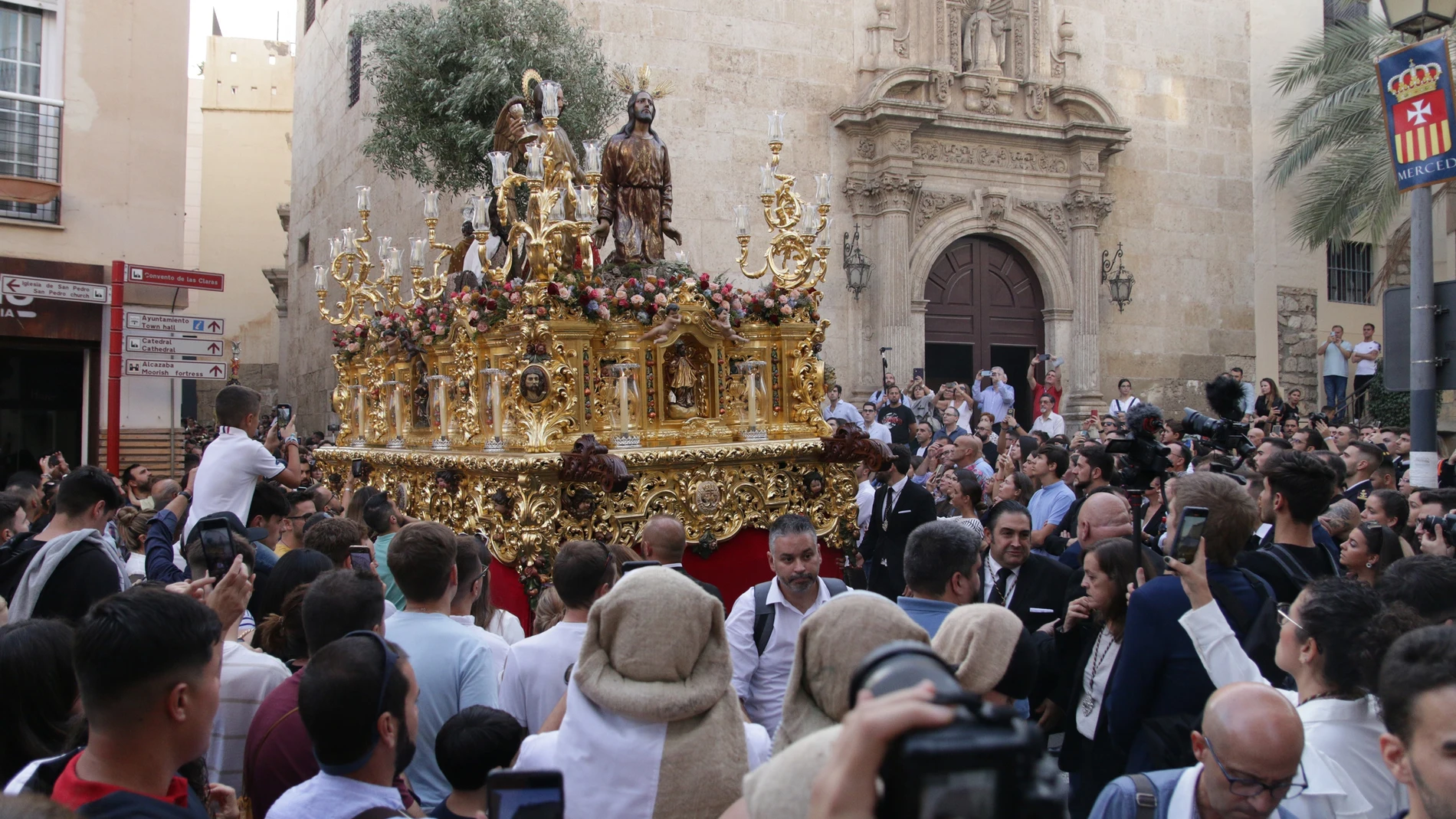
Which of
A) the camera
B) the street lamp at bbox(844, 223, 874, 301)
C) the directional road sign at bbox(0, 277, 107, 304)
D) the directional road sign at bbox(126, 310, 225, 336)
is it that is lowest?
the camera

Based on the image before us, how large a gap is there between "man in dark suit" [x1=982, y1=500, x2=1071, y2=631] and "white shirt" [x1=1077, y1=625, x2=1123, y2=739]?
1.00 m

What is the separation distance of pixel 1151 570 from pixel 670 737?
215 cm

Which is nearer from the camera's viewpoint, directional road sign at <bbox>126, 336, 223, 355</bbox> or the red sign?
directional road sign at <bbox>126, 336, 223, 355</bbox>

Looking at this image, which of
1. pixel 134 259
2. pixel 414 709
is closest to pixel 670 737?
pixel 414 709

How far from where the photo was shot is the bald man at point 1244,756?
2414 mm

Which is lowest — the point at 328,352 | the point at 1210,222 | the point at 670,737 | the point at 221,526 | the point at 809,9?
the point at 670,737

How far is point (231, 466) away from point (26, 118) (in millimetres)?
9832

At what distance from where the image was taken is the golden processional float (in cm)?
780

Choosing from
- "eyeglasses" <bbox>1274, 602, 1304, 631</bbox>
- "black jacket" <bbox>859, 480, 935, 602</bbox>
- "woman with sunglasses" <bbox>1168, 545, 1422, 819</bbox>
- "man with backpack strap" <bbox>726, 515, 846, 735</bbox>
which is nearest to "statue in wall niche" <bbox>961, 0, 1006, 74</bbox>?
"black jacket" <bbox>859, 480, 935, 602</bbox>

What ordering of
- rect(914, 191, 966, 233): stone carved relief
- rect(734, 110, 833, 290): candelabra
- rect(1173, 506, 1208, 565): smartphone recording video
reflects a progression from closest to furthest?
1. rect(1173, 506, 1208, 565): smartphone recording video
2. rect(734, 110, 833, 290): candelabra
3. rect(914, 191, 966, 233): stone carved relief

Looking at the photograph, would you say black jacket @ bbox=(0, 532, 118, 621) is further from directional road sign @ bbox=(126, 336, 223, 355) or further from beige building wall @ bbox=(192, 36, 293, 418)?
beige building wall @ bbox=(192, 36, 293, 418)

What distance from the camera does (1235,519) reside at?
12.4 feet

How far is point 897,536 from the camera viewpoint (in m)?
8.08

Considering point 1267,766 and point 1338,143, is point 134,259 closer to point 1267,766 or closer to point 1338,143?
point 1267,766
